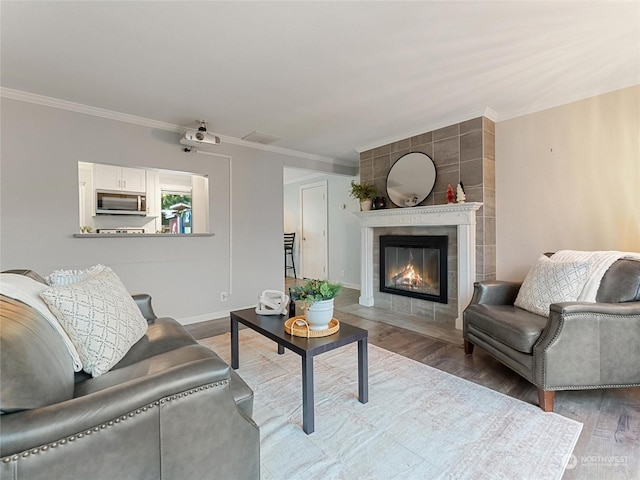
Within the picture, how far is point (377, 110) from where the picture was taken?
10.1 feet

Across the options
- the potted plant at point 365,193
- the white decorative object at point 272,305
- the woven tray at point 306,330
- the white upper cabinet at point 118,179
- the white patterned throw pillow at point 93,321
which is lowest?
the woven tray at point 306,330

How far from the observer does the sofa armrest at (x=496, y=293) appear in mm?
2486

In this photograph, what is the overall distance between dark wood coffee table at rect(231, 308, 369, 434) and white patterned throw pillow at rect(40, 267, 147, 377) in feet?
2.49

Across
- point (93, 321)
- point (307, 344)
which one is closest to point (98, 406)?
point (93, 321)

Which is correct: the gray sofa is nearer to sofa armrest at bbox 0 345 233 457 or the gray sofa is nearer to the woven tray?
sofa armrest at bbox 0 345 233 457

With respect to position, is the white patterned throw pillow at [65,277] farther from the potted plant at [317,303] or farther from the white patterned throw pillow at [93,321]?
the potted plant at [317,303]

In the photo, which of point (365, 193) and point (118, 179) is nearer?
point (365, 193)

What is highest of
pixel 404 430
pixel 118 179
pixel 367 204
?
pixel 118 179

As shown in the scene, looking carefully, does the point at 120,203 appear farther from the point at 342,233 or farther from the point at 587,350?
the point at 587,350

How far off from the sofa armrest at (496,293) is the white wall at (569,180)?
0.80m

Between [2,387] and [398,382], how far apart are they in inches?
78.1

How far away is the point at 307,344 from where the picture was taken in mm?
1669

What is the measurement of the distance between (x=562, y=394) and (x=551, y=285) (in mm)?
692

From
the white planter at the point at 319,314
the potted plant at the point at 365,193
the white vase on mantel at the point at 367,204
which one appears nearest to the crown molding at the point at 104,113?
the potted plant at the point at 365,193
